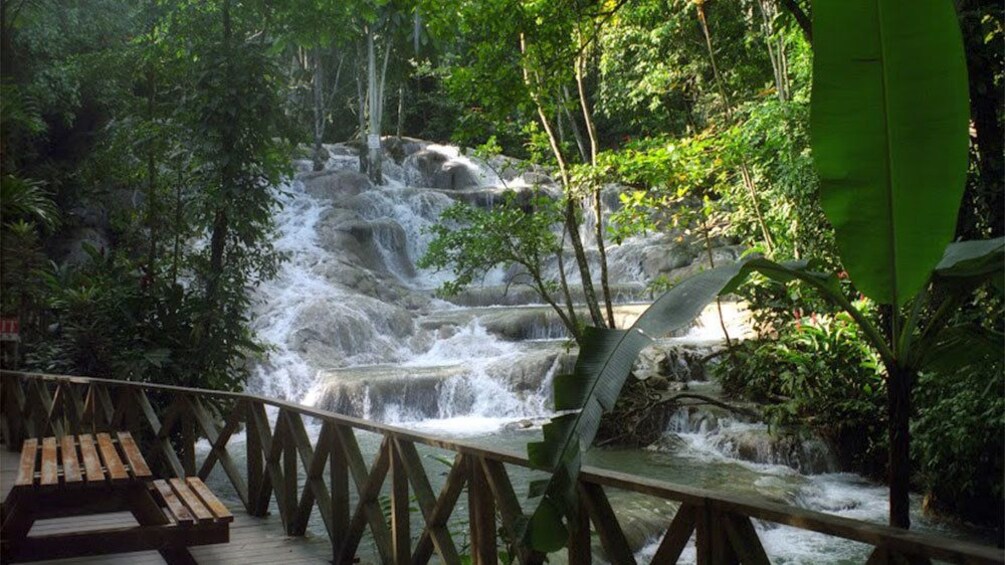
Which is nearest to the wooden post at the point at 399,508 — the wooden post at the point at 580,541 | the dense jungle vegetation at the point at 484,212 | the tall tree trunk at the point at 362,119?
the wooden post at the point at 580,541

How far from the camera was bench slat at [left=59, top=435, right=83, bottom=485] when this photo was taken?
395 cm

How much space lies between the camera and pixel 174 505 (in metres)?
4.06

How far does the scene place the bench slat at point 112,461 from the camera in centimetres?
396

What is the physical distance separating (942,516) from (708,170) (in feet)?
15.6

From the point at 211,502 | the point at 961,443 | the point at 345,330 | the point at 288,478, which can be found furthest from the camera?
the point at 345,330

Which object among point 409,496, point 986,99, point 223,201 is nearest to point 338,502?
point 409,496

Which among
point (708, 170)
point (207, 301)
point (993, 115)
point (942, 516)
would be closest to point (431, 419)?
point (207, 301)

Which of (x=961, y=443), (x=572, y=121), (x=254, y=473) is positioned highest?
(x=572, y=121)

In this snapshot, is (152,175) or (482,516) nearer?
(482,516)

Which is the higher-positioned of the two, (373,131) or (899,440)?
(373,131)

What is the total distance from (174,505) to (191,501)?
8cm

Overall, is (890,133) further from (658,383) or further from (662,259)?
(662,259)

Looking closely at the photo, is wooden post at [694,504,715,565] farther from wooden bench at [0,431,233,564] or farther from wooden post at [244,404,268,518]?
wooden post at [244,404,268,518]

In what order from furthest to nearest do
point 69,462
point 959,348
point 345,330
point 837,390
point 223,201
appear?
point 345,330
point 223,201
point 837,390
point 69,462
point 959,348
